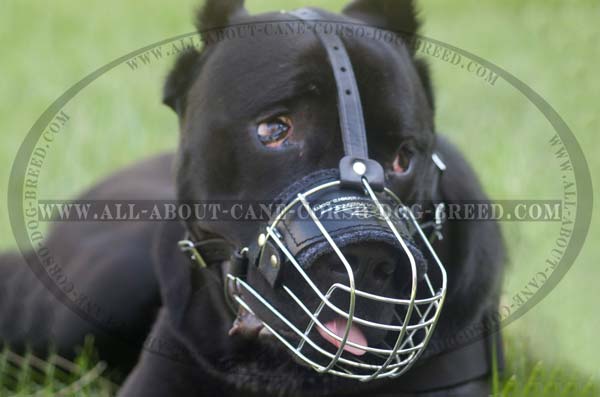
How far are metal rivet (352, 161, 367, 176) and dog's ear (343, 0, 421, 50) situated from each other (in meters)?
0.55

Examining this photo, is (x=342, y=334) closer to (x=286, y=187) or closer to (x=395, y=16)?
(x=286, y=187)

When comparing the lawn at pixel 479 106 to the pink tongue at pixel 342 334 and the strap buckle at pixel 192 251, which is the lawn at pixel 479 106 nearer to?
the strap buckle at pixel 192 251

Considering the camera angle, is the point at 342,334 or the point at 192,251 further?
the point at 192,251

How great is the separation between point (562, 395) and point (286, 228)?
2.53 feet

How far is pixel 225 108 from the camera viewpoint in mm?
1979

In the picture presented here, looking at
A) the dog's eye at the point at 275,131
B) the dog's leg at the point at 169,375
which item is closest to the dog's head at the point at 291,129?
the dog's eye at the point at 275,131

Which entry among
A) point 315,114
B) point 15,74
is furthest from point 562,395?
point 15,74

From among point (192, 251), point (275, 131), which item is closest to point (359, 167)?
point (275, 131)

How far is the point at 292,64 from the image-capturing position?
1.92 meters

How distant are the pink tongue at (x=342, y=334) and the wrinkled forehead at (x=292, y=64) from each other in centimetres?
45

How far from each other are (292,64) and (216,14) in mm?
362

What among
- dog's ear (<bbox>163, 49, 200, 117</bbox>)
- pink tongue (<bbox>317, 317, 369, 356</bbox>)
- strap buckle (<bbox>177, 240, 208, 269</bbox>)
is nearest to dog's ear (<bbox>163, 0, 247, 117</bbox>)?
dog's ear (<bbox>163, 49, 200, 117</bbox>)

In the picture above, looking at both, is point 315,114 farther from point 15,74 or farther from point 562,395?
point 15,74

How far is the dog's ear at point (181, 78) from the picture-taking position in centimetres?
219
